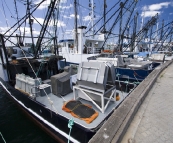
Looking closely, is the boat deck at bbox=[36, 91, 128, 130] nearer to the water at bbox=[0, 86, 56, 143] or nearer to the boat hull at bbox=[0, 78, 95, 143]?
the boat hull at bbox=[0, 78, 95, 143]

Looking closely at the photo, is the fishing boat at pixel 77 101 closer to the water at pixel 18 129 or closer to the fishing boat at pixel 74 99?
the fishing boat at pixel 74 99

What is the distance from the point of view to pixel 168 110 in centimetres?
288

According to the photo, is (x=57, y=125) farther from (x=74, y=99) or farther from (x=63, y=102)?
(x=74, y=99)

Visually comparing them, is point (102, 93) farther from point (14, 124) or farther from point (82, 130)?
point (14, 124)

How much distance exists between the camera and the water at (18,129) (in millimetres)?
4488

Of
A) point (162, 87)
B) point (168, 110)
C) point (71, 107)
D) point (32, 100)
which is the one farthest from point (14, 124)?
point (162, 87)

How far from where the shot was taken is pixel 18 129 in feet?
16.4

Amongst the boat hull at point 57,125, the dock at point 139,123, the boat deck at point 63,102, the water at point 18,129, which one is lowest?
the water at point 18,129

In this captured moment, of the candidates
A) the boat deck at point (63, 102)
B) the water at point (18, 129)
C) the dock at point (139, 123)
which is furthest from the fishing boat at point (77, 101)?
the dock at point (139, 123)

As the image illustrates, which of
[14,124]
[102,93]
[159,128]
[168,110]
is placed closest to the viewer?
[159,128]

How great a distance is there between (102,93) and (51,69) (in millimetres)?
6399

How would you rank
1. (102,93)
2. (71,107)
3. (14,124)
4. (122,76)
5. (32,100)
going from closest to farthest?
(102,93) < (71,107) < (32,100) < (14,124) < (122,76)

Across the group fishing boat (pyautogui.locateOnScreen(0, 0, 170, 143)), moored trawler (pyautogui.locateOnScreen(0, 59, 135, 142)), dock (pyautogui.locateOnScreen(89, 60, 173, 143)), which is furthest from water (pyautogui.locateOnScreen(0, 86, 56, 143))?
dock (pyautogui.locateOnScreen(89, 60, 173, 143))

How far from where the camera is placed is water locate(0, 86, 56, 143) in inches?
177
